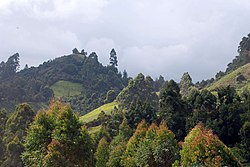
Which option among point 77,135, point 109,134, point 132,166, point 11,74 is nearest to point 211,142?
point 77,135

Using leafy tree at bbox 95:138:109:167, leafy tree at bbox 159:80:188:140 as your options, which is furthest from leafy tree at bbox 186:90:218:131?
leafy tree at bbox 95:138:109:167

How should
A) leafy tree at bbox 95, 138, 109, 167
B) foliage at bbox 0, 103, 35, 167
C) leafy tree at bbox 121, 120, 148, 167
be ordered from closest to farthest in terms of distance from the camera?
leafy tree at bbox 121, 120, 148, 167, leafy tree at bbox 95, 138, 109, 167, foliage at bbox 0, 103, 35, 167

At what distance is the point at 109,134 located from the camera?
5681 centimetres

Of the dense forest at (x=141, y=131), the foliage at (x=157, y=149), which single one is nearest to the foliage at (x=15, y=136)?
the dense forest at (x=141, y=131)

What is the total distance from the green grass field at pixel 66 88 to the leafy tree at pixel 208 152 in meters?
117

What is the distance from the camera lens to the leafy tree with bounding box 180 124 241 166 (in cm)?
1803

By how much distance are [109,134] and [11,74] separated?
351 ft

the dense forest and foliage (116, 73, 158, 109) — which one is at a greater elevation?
foliage (116, 73, 158, 109)

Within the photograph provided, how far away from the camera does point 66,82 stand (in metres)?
146

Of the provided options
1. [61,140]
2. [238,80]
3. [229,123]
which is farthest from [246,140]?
[238,80]

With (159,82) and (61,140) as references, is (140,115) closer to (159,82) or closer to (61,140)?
(61,140)

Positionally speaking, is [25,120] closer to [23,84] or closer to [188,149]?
[188,149]

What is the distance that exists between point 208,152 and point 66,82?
430 feet

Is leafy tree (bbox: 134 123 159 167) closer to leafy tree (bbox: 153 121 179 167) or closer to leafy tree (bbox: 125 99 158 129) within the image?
leafy tree (bbox: 153 121 179 167)
